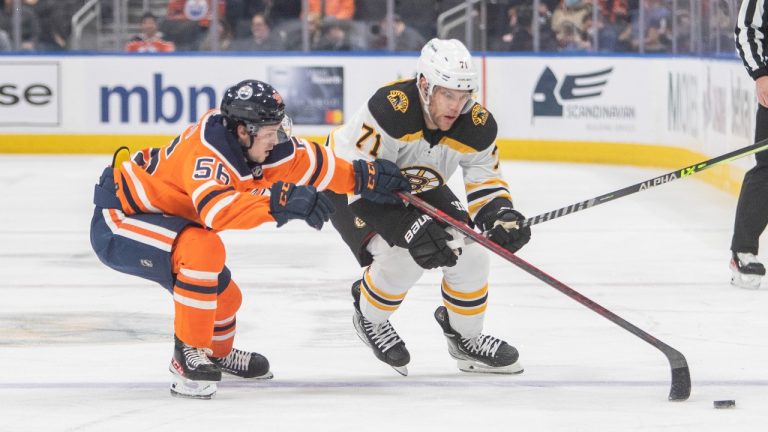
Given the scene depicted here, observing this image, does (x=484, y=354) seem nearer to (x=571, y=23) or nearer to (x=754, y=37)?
(x=754, y=37)

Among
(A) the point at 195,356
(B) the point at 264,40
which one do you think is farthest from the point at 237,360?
(B) the point at 264,40

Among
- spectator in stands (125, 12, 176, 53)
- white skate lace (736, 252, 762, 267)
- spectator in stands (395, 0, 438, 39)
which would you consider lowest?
white skate lace (736, 252, 762, 267)

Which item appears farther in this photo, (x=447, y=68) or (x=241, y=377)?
(x=241, y=377)

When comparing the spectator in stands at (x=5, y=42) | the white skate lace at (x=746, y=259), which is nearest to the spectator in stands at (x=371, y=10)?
the spectator in stands at (x=5, y=42)

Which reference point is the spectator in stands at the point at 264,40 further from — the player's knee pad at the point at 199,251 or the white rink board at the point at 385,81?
the player's knee pad at the point at 199,251

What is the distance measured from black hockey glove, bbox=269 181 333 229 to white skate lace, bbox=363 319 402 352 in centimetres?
66

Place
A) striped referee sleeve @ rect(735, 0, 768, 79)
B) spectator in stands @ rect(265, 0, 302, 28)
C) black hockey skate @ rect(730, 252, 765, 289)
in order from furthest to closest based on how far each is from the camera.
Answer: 1. spectator in stands @ rect(265, 0, 302, 28)
2. black hockey skate @ rect(730, 252, 765, 289)
3. striped referee sleeve @ rect(735, 0, 768, 79)

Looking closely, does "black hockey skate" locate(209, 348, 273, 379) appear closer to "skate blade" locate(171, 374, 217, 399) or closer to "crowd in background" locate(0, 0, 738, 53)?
"skate blade" locate(171, 374, 217, 399)

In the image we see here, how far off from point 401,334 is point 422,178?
79 centimetres

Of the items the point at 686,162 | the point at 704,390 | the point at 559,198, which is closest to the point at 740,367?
the point at 704,390

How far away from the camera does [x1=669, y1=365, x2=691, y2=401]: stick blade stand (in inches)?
144

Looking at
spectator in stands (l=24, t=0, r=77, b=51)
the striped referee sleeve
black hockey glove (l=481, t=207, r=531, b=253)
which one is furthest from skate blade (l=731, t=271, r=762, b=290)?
spectator in stands (l=24, t=0, r=77, b=51)

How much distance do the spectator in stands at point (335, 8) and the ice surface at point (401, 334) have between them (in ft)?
14.6

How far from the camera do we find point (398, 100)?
3.95 meters
